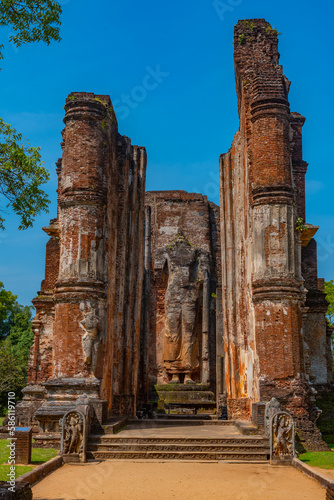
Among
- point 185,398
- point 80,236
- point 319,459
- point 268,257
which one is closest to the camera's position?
point 319,459

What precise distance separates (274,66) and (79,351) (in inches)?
314

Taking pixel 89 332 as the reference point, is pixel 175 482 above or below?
below

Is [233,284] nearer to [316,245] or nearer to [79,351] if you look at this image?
[316,245]

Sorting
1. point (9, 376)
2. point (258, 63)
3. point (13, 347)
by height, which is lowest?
point (9, 376)

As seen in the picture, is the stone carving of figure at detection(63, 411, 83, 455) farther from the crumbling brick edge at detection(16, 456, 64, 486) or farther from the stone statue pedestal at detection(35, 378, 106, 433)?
the stone statue pedestal at detection(35, 378, 106, 433)

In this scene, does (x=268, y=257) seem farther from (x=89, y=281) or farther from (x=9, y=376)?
(x=9, y=376)

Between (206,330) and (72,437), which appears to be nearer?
(72,437)

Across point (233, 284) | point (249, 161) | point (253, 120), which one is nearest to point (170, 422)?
point (233, 284)

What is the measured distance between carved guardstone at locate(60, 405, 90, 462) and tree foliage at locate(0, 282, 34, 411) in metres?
15.8

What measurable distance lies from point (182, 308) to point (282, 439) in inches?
560

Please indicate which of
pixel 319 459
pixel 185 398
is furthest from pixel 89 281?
pixel 185 398

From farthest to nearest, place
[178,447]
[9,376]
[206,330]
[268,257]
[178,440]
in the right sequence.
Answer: [9,376], [206,330], [268,257], [178,440], [178,447]

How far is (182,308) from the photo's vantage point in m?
23.9

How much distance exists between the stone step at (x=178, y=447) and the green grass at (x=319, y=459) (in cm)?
74
